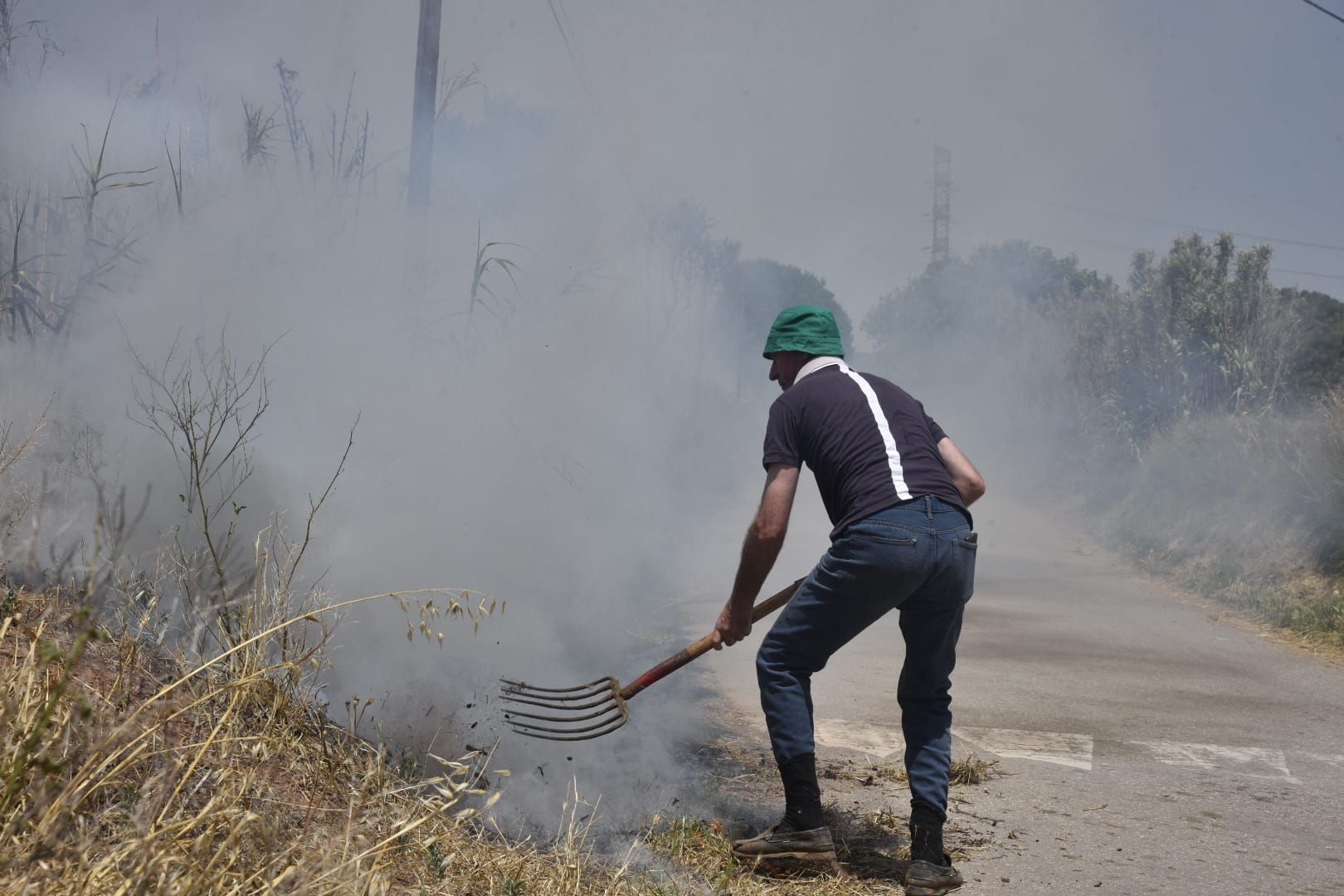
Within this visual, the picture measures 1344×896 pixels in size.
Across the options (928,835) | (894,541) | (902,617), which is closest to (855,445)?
(894,541)

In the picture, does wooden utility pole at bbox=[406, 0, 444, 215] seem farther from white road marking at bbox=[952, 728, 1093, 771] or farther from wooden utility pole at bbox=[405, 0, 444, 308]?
white road marking at bbox=[952, 728, 1093, 771]

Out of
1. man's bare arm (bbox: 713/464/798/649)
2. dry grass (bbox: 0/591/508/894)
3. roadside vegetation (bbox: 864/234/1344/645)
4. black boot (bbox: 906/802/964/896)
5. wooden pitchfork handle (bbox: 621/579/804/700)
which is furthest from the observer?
roadside vegetation (bbox: 864/234/1344/645)

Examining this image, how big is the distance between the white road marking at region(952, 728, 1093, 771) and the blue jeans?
1.51m

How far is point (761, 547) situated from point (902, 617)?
540 mm

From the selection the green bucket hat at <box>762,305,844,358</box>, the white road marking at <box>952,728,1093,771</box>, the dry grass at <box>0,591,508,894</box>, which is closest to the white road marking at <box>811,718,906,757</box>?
the white road marking at <box>952,728,1093,771</box>

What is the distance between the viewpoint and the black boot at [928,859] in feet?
8.63

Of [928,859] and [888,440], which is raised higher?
[888,440]

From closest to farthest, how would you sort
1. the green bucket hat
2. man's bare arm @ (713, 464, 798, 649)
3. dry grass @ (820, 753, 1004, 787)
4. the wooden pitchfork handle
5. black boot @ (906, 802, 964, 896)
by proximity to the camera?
black boot @ (906, 802, 964, 896), man's bare arm @ (713, 464, 798, 649), the wooden pitchfork handle, the green bucket hat, dry grass @ (820, 753, 1004, 787)

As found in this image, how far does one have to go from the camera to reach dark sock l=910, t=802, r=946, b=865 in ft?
8.92

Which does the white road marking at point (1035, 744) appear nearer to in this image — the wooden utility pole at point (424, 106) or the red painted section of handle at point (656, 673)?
the red painted section of handle at point (656, 673)

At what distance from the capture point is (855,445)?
282 cm

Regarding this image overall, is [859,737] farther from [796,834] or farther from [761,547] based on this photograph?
[761,547]

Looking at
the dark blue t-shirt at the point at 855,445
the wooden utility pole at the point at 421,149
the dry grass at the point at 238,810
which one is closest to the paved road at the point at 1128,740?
the dry grass at the point at 238,810

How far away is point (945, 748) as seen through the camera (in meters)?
2.89
